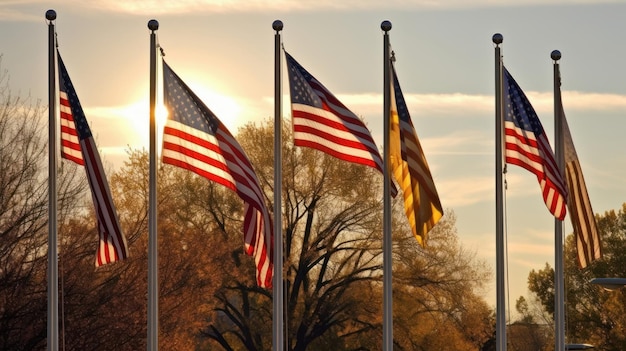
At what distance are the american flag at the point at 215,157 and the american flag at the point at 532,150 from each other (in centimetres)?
508

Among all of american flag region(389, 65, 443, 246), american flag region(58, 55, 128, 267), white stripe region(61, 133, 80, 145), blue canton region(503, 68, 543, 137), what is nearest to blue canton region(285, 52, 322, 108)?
american flag region(389, 65, 443, 246)

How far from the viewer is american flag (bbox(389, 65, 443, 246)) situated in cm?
2592

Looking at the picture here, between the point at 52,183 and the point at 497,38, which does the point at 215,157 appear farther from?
the point at 497,38

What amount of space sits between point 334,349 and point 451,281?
5450mm

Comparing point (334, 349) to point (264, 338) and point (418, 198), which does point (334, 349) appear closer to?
point (264, 338)

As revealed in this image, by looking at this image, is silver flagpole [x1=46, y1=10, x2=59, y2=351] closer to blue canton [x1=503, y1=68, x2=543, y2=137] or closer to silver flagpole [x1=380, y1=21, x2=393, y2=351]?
silver flagpole [x1=380, y1=21, x2=393, y2=351]

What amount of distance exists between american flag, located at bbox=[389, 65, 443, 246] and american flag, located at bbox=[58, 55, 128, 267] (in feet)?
17.2

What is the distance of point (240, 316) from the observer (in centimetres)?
5728

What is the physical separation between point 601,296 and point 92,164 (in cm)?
4977

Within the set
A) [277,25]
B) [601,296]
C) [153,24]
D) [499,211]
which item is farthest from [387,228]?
[601,296]

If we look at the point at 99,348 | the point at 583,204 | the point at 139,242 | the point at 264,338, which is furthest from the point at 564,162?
the point at 264,338

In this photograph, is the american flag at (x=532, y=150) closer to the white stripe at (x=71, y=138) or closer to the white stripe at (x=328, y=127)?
the white stripe at (x=328, y=127)

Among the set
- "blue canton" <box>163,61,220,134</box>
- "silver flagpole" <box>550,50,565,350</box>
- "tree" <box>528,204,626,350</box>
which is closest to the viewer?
"blue canton" <box>163,61,220,134</box>

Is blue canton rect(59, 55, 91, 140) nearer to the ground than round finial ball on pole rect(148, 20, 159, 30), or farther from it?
nearer to the ground
